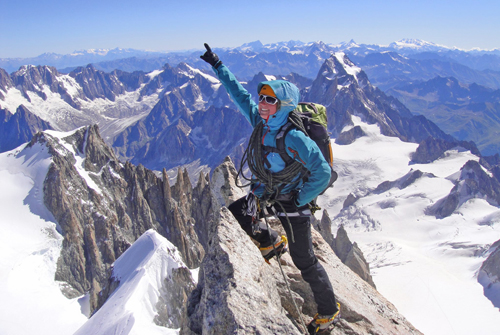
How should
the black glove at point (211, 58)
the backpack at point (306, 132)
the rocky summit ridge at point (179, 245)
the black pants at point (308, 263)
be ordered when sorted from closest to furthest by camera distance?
the rocky summit ridge at point (179, 245), the backpack at point (306, 132), the black pants at point (308, 263), the black glove at point (211, 58)

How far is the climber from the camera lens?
17.8ft

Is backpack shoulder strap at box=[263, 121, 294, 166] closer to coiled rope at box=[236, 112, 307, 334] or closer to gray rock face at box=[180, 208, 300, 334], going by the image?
coiled rope at box=[236, 112, 307, 334]

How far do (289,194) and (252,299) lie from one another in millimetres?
2213

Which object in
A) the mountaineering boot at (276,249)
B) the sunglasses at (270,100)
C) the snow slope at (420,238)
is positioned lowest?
the snow slope at (420,238)

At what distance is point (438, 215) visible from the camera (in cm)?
11000

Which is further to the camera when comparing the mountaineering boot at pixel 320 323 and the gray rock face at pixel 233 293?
the mountaineering boot at pixel 320 323

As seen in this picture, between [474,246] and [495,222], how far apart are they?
22969 millimetres

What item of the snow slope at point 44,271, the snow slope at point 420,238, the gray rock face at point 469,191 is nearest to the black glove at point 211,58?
the snow slope at point 44,271

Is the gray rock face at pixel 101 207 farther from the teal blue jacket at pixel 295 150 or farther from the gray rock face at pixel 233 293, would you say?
the teal blue jacket at pixel 295 150

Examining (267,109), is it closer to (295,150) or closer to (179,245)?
(295,150)

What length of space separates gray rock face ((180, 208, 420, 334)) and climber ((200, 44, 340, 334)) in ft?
1.58

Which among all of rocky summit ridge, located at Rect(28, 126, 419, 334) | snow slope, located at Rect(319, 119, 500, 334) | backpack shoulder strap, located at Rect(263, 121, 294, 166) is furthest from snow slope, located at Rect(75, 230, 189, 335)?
snow slope, located at Rect(319, 119, 500, 334)

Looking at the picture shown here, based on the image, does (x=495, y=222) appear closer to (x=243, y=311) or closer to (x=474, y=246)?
(x=474, y=246)

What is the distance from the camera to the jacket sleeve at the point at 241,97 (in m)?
7.04
